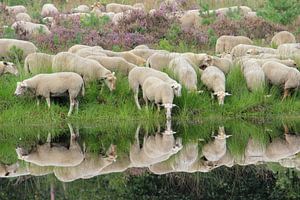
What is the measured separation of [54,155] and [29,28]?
11.8 meters

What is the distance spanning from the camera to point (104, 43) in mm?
24516

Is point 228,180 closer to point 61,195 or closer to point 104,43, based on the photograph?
point 61,195

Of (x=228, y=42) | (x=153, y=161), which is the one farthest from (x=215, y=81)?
(x=228, y=42)

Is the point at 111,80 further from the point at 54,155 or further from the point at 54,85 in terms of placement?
the point at 54,155

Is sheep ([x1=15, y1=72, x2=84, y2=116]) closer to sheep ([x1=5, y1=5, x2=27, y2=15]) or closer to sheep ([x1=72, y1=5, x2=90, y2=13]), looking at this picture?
sheep ([x1=5, y1=5, x2=27, y2=15])

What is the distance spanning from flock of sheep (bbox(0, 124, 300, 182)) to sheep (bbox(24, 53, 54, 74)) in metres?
3.52

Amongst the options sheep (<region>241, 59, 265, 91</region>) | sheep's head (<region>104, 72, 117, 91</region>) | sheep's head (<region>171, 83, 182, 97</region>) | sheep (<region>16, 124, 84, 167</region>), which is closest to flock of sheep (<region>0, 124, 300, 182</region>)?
sheep (<region>16, 124, 84, 167</region>)

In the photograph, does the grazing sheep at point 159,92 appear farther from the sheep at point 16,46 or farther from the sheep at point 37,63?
the sheep at point 16,46

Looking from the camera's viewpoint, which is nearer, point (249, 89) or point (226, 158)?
point (226, 158)

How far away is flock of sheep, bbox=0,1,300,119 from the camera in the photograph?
18.1 meters

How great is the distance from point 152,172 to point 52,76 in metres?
5.19

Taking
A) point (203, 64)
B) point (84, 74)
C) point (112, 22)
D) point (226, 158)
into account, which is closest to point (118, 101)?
point (84, 74)

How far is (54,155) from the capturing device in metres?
15.0

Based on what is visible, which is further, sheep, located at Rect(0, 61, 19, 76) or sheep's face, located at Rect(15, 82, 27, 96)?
sheep, located at Rect(0, 61, 19, 76)
